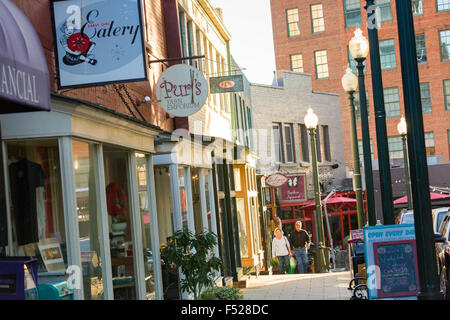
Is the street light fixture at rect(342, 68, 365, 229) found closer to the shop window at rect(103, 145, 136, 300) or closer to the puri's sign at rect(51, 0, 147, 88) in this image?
the shop window at rect(103, 145, 136, 300)

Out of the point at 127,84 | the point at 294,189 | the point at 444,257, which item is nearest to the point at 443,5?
the point at 294,189

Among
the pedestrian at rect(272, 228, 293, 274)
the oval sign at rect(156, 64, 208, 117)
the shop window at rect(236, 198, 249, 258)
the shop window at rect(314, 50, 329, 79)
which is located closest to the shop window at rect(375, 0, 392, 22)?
the shop window at rect(314, 50, 329, 79)

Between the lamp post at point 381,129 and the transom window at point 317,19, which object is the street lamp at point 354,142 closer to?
the lamp post at point 381,129

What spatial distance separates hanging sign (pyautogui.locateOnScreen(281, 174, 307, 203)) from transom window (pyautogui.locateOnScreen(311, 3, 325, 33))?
1571cm

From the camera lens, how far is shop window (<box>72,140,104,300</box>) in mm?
8008

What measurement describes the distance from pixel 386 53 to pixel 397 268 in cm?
3967

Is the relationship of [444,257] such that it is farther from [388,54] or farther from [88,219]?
[388,54]

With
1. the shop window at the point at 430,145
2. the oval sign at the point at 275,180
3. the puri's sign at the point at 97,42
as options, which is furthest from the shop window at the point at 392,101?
the puri's sign at the point at 97,42

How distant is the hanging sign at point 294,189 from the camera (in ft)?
108

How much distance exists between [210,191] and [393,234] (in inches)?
340

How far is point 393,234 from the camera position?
8656 mm

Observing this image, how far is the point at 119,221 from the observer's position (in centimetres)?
970

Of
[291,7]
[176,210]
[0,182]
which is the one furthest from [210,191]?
[291,7]
